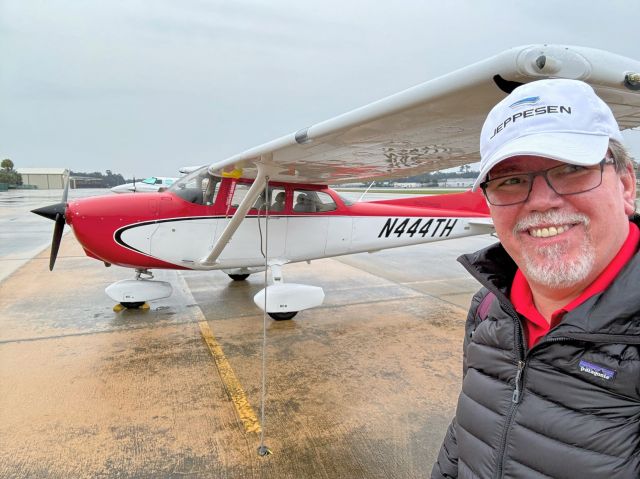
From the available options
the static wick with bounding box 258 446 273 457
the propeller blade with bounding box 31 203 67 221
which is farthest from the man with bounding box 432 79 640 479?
the propeller blade with bounding box 31 203 67 221

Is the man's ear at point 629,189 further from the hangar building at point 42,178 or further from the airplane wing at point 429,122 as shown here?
the hangar building at point 42,178

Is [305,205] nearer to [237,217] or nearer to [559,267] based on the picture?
[237,217]

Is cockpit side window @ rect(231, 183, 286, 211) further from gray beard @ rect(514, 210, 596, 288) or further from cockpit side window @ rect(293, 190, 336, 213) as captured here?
gray beard @ rect(514, 210, 596, 288)

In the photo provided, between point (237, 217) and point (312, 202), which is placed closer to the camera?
point (237, 217)

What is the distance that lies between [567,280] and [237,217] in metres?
4.43

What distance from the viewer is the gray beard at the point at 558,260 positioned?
953 millimetres

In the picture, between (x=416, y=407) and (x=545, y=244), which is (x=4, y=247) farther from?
(x=545, y=244)

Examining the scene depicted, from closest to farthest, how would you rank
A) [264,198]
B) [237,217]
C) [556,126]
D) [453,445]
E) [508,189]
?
[556,126], [508,189], [453,445], [237,217], [264,198]

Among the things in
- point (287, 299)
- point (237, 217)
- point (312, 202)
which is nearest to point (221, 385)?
point (287, 299)

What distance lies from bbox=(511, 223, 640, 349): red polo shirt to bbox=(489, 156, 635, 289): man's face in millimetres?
24

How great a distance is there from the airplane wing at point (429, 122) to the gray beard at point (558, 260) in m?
0.81

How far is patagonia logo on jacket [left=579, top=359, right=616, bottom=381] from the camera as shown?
0.92 metres

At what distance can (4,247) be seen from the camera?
11023 mm

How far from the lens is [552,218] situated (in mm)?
960
